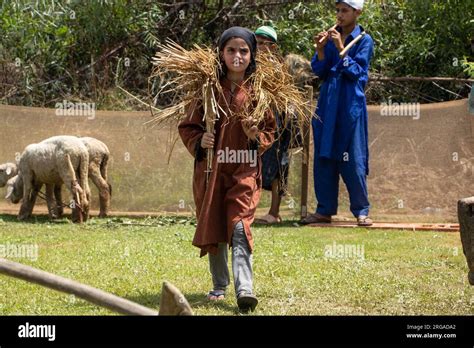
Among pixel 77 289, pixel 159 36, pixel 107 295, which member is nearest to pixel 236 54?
pixel 77 289

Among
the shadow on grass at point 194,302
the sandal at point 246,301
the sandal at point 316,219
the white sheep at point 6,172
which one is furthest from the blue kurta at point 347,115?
the sandal at point 246,301

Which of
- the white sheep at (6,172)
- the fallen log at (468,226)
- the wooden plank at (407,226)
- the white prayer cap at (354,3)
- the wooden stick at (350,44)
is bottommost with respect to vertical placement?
the wooden plank at (407,226)

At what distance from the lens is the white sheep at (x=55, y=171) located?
11812 mm

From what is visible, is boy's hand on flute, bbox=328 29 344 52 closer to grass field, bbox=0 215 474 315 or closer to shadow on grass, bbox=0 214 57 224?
grass field, bbox=0 215 474 315

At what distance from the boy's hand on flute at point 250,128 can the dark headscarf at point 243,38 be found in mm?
435

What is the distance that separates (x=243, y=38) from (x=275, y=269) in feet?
6.57

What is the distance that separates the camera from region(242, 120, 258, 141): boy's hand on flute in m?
7.00

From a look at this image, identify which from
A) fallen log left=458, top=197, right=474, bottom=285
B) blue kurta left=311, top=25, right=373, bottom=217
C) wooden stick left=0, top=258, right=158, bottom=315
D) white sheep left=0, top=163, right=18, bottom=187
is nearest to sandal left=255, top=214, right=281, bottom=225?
blue kurta left=311, top=25, right=373, bottom=217

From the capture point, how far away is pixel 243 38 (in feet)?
23.4

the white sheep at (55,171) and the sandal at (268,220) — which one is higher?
the white sheep at (55,171)

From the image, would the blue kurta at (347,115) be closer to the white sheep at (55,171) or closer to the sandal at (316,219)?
the sandal at (316,219)

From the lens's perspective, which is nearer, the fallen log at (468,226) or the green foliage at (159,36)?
the fallen log at (468,226)

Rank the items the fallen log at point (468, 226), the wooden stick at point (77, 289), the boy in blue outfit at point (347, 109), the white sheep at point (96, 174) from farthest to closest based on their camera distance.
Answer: the white sheep at point (96, 174), the boy in blue outfit at point (347, 109), the fallen log at point (468, 226), the wooden stick at point (77, 289)
